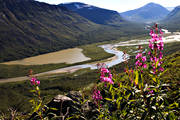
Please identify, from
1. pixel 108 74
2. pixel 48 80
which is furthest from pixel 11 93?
pixel 108 74

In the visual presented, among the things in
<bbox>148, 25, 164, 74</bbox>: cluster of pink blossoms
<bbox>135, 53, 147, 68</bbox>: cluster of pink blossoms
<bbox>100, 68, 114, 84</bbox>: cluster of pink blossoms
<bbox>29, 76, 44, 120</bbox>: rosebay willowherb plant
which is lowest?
<bbox>29, 76, 44, 120</bbox>: rosebay willowherb plant

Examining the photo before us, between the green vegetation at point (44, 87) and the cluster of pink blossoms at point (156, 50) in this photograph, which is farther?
the green vegetation at point (44, 87)

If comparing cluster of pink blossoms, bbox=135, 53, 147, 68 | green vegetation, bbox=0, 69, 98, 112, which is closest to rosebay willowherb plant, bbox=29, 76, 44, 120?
cluster of pink blossoms, bbox=135, 53, 147, 68

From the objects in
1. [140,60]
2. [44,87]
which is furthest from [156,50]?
[44,87]

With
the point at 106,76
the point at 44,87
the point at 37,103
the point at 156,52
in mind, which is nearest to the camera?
the point at 156,52

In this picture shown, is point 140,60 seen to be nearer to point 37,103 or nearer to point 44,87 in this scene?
point 37,103

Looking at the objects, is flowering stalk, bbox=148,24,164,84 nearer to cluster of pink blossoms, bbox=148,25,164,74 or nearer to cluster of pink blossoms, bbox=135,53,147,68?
cluster of pink blossoms, bbox=148,25,164,74

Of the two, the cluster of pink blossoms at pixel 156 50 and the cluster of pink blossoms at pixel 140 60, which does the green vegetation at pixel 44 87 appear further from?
the cluster of pink blossoms at pixel 156 50

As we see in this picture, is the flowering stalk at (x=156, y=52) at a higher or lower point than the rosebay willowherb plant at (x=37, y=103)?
higher

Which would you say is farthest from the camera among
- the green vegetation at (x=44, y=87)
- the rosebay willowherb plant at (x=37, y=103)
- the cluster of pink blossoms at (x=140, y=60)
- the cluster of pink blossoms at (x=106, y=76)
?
the green vegetation at (x=44, y=87)

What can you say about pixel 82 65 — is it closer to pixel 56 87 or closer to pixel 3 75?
pixel 56 87

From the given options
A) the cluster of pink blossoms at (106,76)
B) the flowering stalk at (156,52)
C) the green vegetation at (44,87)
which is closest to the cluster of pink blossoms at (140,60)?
the flowering stalk at (156,52)

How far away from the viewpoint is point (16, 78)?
120 m

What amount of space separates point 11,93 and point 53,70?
3885cm
